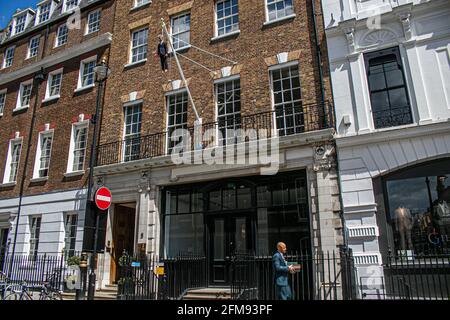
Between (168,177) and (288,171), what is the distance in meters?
4.45

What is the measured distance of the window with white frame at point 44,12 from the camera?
20928mm

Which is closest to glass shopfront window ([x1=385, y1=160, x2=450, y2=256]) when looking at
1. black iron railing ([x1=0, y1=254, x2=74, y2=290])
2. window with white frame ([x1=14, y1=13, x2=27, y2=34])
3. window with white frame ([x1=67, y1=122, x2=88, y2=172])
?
black iron railing ([x1=0, y1=254, x2=74, y2=290])

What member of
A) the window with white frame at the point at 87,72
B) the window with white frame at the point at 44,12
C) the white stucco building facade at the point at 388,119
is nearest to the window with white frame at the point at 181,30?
the window with white frame at the point at 87,72

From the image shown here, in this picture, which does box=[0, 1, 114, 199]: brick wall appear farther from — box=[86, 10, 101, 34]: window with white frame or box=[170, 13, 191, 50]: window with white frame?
box=[170, 13, 191, 50]: window with white frame

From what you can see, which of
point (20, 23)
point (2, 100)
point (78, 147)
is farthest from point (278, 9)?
point (20, 23)

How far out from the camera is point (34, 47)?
66.7ft

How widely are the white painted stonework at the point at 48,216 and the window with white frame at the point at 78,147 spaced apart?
1255mm

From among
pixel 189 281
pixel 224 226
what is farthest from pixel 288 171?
pixel 189 281

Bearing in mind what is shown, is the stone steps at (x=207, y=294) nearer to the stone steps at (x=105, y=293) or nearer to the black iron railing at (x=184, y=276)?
the black iron railing at (x=184, y=276)

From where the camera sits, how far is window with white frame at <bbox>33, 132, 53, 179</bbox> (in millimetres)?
17055

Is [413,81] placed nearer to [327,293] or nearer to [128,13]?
[327,293]

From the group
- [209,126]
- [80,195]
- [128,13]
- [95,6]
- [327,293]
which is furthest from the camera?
[95,6]

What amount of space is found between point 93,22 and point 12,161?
27.3 ft

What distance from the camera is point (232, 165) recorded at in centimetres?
1203
